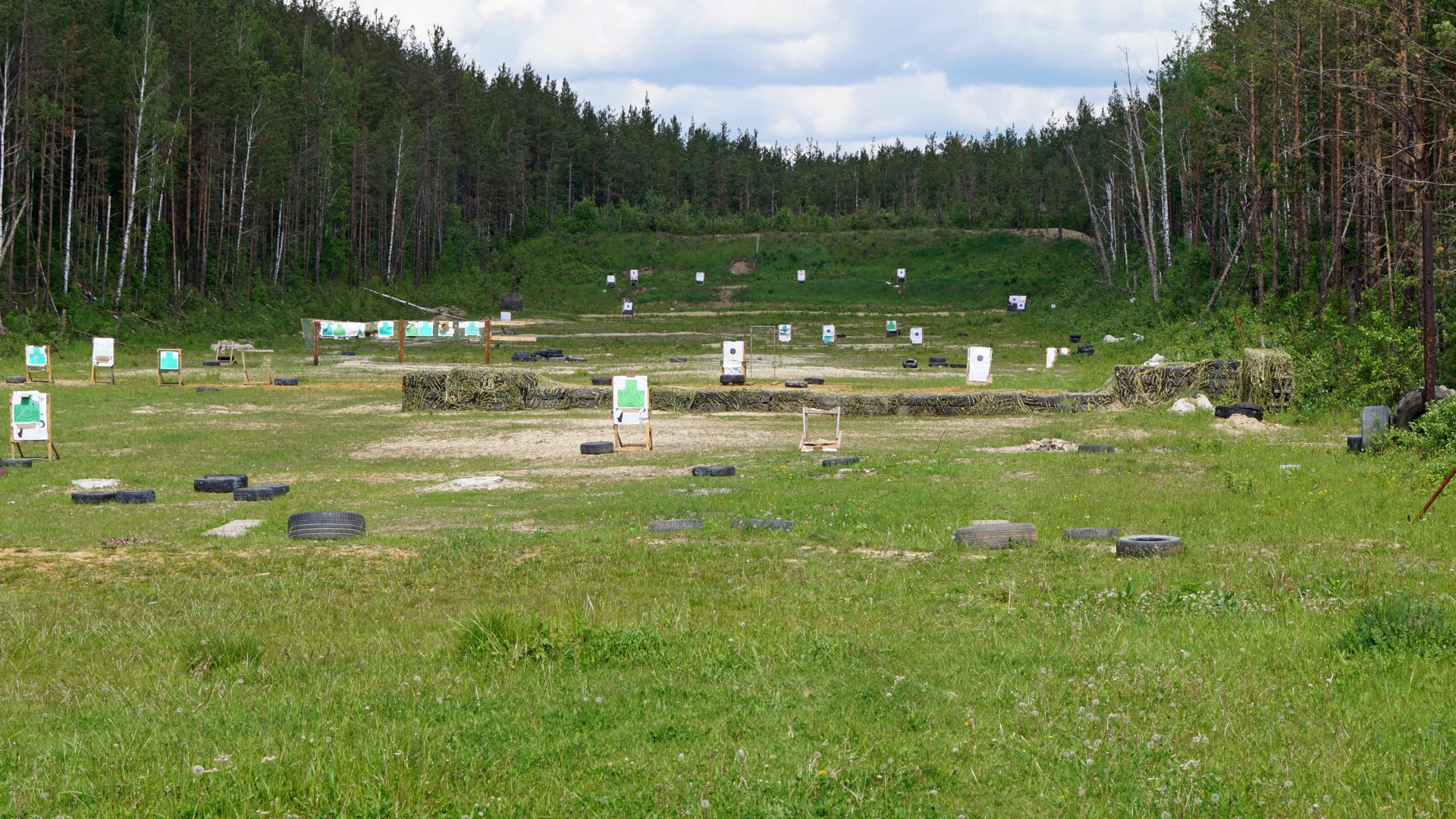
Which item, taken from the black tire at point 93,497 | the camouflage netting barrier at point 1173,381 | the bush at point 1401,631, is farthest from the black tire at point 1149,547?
the camouflage netting barrier at point 1173,381

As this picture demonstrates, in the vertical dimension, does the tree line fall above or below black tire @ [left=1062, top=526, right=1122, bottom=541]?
above

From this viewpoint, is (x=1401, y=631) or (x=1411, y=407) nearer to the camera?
(x=1401, y=631)

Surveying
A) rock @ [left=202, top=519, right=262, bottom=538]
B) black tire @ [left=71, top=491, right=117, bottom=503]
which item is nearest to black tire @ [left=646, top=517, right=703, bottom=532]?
rock @ [left=202, top=519, right=262, bottom=538]

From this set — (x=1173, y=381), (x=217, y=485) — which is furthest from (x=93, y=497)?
(x=1173, y=381)

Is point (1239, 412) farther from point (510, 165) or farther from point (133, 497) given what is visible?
point (510, 165)

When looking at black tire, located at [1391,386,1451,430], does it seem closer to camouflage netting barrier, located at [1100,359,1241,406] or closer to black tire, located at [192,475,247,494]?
camouflage netting barrier, located at [1100,359,1241,406]

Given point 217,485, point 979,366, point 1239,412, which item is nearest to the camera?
point 217,485

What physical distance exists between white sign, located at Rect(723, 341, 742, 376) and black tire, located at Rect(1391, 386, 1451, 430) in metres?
23.1

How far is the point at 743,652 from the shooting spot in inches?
318

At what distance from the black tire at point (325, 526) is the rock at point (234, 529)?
2.67ft

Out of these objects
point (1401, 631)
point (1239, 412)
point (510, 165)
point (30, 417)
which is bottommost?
point (1401, 631)

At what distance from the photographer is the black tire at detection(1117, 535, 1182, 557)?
38.2 feet

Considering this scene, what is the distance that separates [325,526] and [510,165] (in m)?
111

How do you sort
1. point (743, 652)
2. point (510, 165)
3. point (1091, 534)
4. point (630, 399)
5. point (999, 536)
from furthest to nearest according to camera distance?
1. point (510, 165)
2. point (630, 399)
3. point (1091, 534)
4. point (999, 536)
5. point (743, 652)
